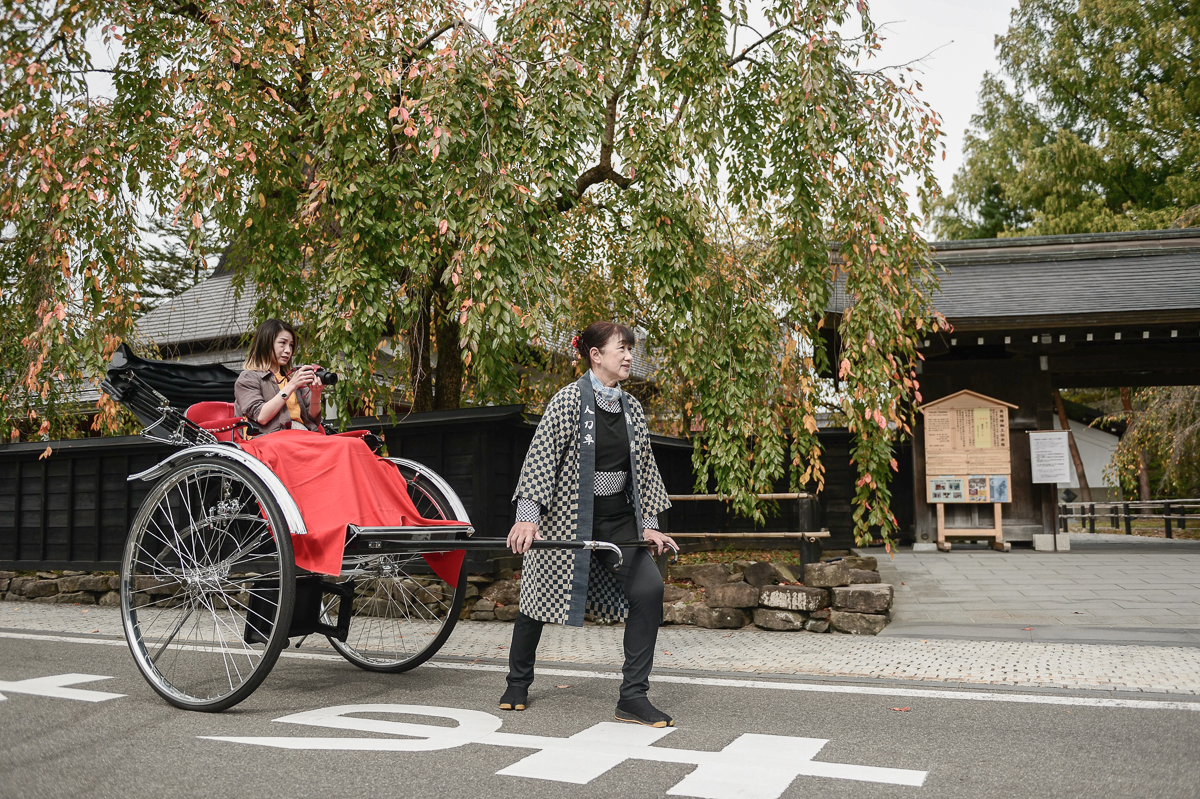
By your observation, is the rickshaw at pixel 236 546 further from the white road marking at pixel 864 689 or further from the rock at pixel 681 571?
the rock at pixel 681 571

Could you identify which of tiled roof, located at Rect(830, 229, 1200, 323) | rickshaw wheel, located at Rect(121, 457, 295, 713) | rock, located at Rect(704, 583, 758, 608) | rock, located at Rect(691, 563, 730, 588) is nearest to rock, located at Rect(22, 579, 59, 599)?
rickshaw wheel, located at Rect(121, 457, 295, 713)

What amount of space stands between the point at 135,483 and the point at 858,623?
6645mm

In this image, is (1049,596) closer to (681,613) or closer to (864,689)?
(681,613)

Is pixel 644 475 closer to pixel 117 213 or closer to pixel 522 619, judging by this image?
pixel 522 619

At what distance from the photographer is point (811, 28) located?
6262 mm

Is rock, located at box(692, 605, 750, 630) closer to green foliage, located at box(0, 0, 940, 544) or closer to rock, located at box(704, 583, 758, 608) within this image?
rock, located at box(704, 583, 758, 608)

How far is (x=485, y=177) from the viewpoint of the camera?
5.64m

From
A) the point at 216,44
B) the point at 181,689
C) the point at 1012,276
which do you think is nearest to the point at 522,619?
the point at 181,689

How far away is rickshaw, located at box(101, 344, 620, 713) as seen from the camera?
362cm

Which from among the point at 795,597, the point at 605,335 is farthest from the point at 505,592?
the point at 605,335

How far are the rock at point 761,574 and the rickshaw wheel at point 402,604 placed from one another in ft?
7.18

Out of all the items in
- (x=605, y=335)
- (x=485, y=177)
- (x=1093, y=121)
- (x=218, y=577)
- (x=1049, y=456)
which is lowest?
(x=218, y=577)

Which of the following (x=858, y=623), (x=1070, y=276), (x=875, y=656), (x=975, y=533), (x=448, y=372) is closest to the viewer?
(x=875, y=656)

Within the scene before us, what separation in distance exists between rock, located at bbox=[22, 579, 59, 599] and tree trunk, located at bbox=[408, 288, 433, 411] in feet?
12.9
